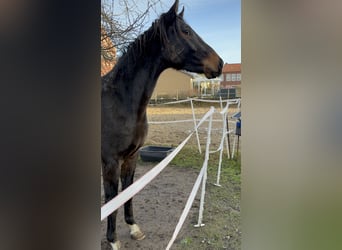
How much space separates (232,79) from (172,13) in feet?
1.39

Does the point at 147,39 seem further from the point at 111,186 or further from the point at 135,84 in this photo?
the point at 111,186

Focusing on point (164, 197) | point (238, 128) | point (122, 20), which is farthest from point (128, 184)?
point (122, 20)

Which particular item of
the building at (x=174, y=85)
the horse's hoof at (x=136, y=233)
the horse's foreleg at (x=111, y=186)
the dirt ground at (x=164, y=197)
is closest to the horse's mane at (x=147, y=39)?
the building at (x=174, y=85)

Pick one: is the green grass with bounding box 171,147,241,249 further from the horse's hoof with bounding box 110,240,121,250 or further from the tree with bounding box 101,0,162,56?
the tree with bounding box 101,0,162,56

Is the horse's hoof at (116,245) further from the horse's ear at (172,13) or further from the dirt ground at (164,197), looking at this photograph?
the horse's ear at (172,13)

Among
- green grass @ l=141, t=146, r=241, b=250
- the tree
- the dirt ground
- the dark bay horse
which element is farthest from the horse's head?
green grass @ l=141, t=146, r=241, b=250

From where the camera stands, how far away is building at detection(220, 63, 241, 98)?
1.28m

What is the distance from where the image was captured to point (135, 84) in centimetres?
146

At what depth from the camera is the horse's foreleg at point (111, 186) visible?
54.3 inches
